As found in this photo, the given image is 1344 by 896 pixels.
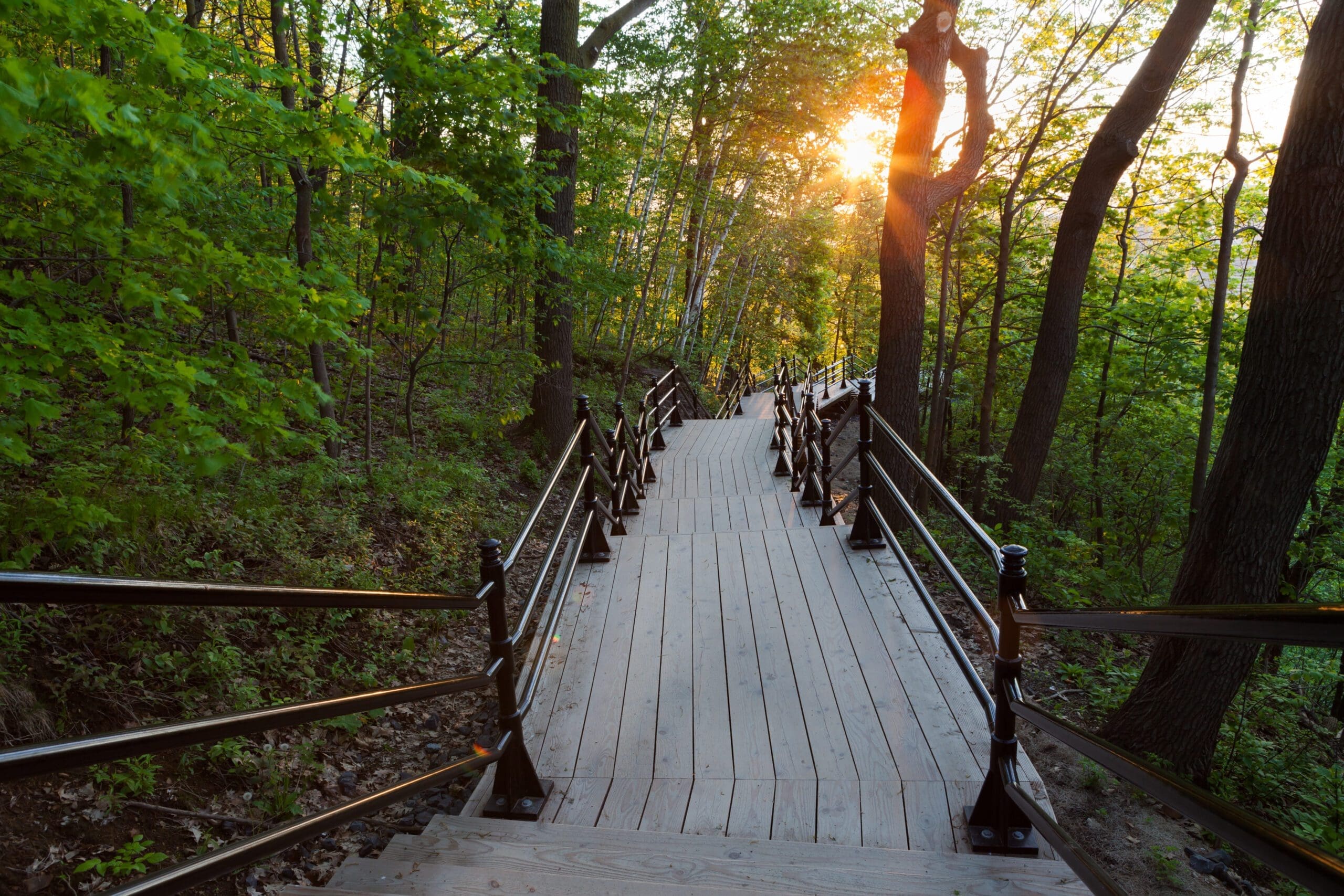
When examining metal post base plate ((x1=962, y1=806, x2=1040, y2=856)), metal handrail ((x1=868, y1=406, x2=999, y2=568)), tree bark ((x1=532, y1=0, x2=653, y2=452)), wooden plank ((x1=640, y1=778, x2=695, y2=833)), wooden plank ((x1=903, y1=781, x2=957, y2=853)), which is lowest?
wooden plank ((x1=640, y1=778, x2=695, y2=833))

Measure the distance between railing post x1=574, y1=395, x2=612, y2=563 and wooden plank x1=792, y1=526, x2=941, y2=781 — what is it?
1.35 m

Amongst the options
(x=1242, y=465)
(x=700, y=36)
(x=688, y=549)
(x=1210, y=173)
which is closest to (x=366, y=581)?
(x=688, y=549)

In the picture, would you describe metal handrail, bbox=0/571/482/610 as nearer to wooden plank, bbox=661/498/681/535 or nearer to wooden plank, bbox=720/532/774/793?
wooden plank, bbox=720/532/774/793

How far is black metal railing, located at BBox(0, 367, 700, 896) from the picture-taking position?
1.07 metres

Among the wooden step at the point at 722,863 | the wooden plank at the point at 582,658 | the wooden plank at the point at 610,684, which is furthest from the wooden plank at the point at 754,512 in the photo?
the wooden step at the point at 722,863

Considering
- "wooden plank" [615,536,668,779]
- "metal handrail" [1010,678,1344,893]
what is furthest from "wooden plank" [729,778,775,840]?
"metal handrail" [1010,678,1344,893]

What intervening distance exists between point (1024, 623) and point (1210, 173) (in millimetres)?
13985

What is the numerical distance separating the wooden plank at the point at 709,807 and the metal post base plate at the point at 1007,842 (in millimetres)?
805

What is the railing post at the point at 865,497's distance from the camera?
4.79 meters

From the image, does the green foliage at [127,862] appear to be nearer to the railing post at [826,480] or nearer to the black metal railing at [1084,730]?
the black metal railing at [1084,730]

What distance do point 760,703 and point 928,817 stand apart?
916mm

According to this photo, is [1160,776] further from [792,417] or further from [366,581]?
[792,417]

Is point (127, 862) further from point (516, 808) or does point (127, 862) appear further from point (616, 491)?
point (616, 491)

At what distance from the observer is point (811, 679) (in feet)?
11.3
